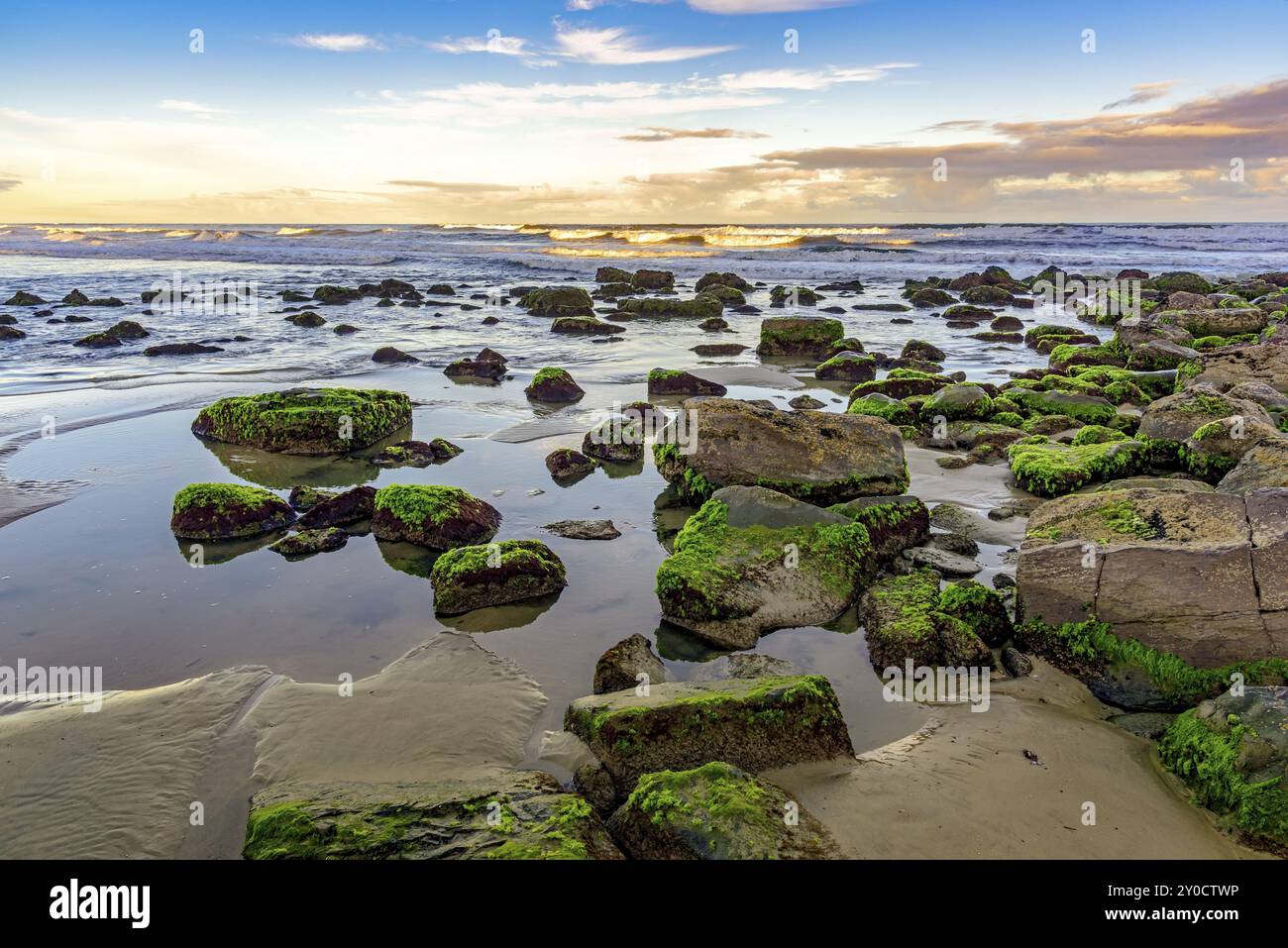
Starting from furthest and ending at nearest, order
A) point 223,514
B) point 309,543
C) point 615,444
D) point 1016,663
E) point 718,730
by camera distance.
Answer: point 615,444
point 223,514
point 309,543
point 1016,663
point 718,730

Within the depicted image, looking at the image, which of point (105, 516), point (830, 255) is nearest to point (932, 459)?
point (105, 516)

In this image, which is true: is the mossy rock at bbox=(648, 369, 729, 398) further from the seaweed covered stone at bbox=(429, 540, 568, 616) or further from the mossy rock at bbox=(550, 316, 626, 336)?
the mossy rock at bbox=(550, 316, 626, 336)

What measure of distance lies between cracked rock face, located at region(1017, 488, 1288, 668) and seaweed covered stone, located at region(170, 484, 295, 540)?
7195mm

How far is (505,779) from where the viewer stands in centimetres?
434

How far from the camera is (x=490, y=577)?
6676 millimetres

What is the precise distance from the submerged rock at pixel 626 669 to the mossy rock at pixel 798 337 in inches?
619

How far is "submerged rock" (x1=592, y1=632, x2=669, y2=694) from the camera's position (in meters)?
5.36

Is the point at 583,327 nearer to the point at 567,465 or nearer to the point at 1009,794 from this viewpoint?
the point at 567,465

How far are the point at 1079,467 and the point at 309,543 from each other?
8.69 m

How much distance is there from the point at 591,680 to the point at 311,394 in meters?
8.35

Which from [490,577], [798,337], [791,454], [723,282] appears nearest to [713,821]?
[490,577]

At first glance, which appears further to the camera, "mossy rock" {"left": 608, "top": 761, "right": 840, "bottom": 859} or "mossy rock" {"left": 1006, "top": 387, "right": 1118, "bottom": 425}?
"mossy rock" {"left": 1006, "top": 387, "right": 1118, "bottom": 425}

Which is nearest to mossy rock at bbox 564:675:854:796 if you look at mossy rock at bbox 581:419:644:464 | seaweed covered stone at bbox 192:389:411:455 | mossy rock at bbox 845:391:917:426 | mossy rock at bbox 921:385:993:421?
mossy rock at bbox 581:419:644:464
